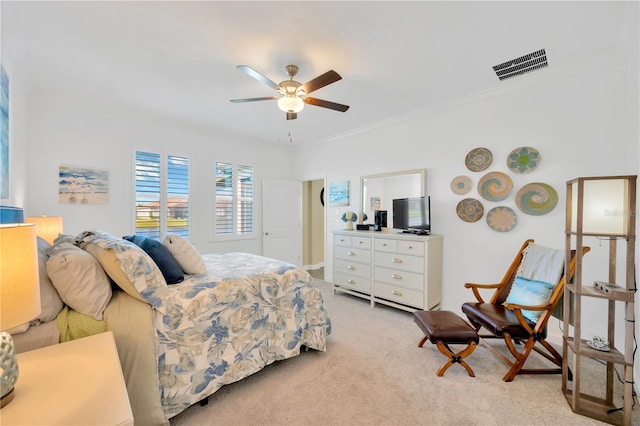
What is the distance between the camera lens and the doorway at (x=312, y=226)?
600 cm

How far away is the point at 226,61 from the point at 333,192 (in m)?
2.90

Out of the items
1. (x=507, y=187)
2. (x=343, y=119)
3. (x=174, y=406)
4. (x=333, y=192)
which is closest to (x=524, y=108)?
(x=507, y=187)

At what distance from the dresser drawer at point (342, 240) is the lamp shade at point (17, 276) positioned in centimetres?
346

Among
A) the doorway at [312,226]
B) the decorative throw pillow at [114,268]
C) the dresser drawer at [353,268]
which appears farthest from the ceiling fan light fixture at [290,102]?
the doorway at [312,226]

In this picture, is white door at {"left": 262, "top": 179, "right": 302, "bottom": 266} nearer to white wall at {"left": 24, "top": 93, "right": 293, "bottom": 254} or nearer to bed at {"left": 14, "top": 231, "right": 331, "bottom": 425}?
white wall at {"left": 24, "top": 93, "right": 293, "bottom": 254}

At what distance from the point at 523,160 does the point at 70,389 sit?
3.80 meters

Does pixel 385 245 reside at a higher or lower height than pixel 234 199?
lower

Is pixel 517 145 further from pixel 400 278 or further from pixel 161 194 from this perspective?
pixel 161 194

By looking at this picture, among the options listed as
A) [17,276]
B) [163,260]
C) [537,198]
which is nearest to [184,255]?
[163,260]

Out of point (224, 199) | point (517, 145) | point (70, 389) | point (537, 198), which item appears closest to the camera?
point (70, 389)

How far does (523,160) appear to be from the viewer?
286cm

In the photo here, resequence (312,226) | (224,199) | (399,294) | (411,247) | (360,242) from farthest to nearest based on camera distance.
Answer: (312,226) < (224,199) < (360,242) < (399,294) < (411,247)

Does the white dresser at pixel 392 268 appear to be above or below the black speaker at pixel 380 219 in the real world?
below

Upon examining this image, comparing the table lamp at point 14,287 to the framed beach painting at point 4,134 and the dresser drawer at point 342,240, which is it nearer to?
the framed beach painting at point 4,134
